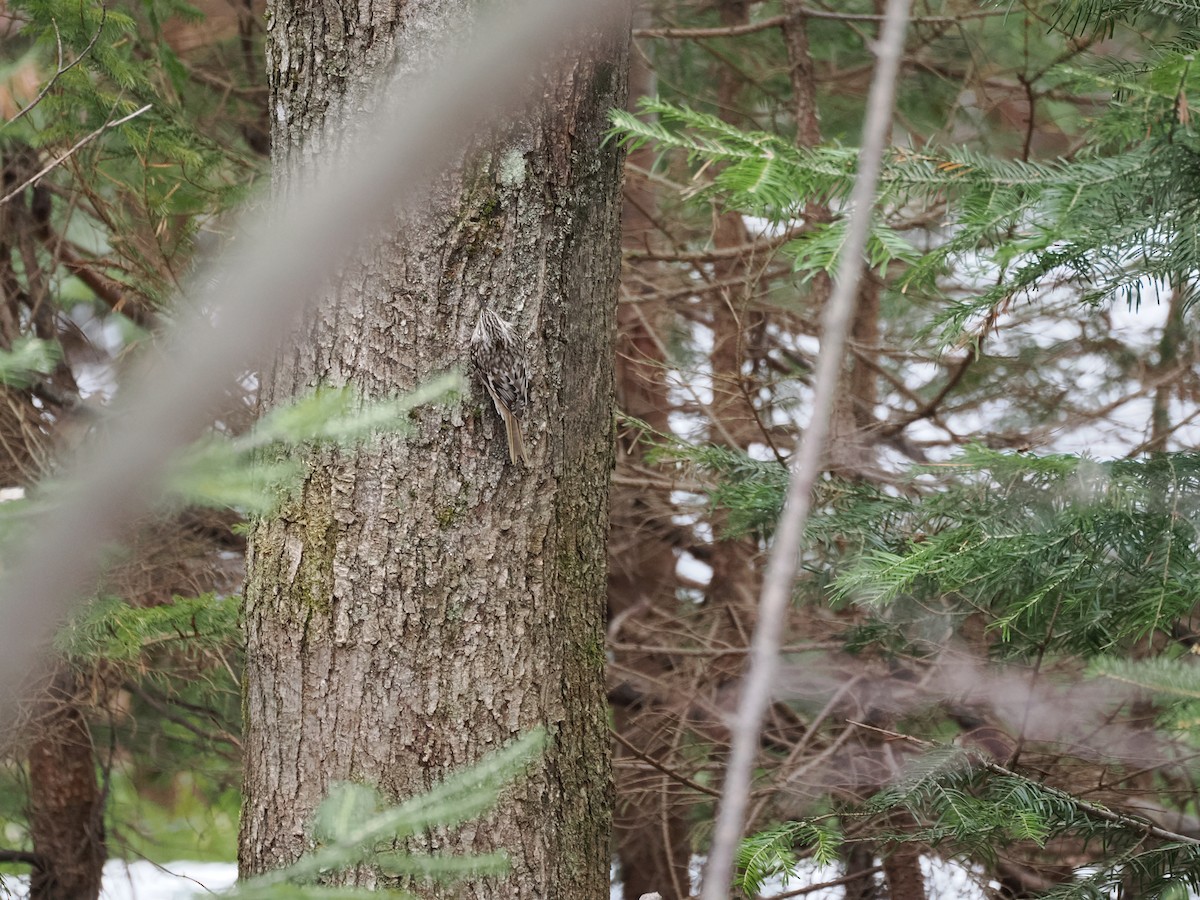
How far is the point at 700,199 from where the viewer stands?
2652 millimetres

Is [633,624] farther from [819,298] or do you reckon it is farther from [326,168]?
[326,168]

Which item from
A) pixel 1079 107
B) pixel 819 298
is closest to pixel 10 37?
pixel 819 298

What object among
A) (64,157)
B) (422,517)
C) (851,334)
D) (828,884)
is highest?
(64,157)

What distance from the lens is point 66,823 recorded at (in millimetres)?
4297

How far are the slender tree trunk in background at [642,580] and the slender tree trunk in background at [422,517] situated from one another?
158 centimetres

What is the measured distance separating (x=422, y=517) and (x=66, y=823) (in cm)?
307

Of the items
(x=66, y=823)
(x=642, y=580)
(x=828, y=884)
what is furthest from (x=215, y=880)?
(x=828, y=884)

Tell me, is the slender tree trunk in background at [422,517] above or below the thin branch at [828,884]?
above

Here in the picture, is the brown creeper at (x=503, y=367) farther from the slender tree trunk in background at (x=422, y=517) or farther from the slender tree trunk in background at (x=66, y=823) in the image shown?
the slender tree trunk in background at (x=66, y=823)

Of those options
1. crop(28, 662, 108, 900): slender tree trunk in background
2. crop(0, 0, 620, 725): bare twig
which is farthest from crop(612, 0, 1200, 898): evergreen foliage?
crop(28, 662, 108, 900): slender tree trunk in background

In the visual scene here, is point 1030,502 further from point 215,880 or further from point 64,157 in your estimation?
point 215,880

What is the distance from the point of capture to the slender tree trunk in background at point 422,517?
7.60ft

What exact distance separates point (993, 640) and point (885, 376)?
4.54 feet

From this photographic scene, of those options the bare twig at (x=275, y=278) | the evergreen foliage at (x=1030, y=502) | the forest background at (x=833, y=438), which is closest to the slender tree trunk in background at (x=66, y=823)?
the forest background at (x=833, y=438)
